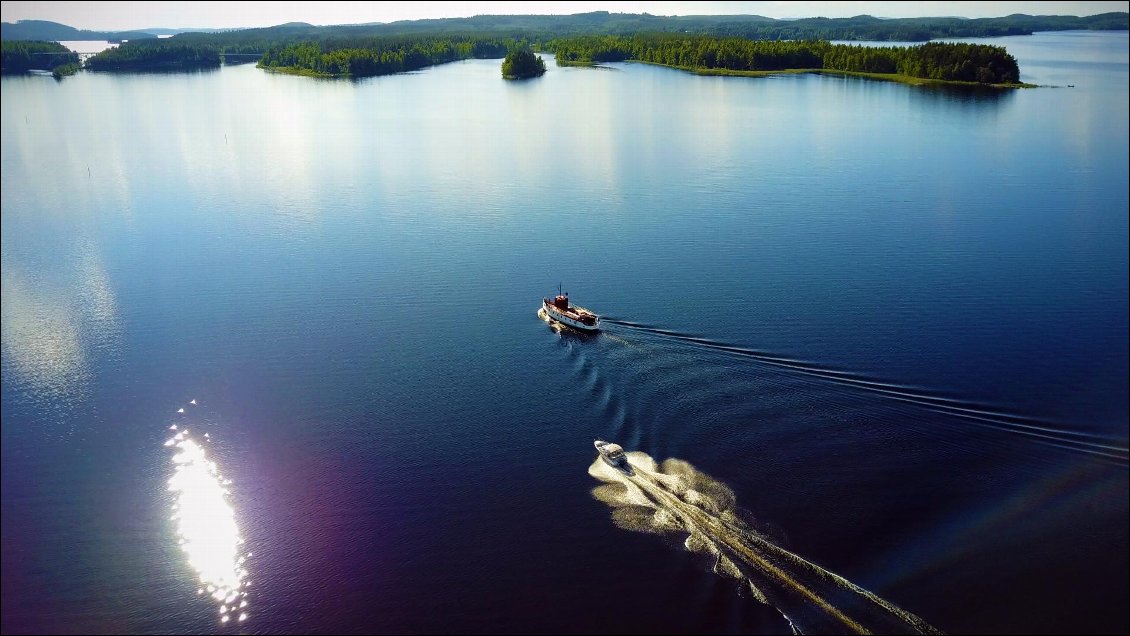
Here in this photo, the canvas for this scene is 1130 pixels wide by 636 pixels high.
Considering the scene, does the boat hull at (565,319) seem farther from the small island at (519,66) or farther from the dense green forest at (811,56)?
the small island at (519,66)

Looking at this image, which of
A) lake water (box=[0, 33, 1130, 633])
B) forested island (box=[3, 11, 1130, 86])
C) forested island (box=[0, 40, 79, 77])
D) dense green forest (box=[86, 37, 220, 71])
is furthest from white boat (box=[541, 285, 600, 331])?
dense green forest (box=[86, 37, 220, 71])

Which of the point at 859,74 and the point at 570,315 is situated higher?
the point at 859,74

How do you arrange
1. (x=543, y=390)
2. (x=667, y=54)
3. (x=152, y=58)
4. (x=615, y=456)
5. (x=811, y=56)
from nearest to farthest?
(x=615, y=456), (x=543, y=390), (x=811, y=56), (x=152, y=58), (x=667, y=54)

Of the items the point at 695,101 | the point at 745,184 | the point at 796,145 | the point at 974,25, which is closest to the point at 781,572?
the point at 745,184

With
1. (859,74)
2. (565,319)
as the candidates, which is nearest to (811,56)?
(859,74)

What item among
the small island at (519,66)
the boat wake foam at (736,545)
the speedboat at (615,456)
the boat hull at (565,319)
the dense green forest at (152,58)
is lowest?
the boat wake foam at (736,545)

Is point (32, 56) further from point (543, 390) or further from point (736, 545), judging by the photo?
point (736, 545)

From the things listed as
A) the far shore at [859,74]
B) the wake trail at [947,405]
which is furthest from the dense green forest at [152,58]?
the wake trail at [947,405]
